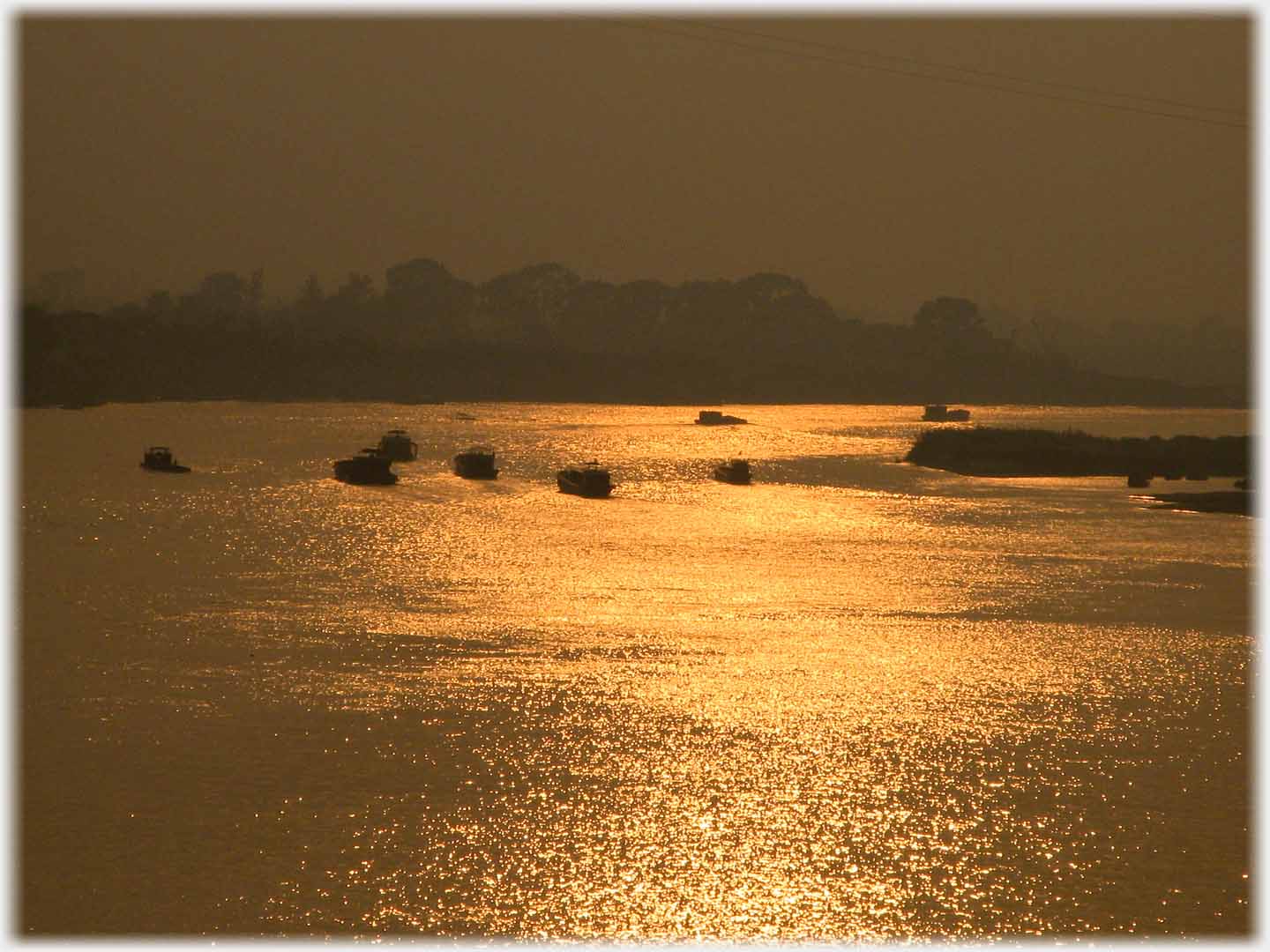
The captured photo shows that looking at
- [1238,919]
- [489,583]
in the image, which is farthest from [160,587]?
[1238,919]

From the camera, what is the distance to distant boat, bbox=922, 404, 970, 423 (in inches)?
7362

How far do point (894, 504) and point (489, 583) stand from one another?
29.4 metres

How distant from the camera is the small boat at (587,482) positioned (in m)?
61.9

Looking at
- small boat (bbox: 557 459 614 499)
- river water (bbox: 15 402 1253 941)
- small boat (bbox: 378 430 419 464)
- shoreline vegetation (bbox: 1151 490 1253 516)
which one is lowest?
river water (bbox: 15 402 1253 941)

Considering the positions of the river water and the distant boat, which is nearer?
the river water

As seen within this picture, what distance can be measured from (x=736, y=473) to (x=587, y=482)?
40.8 ft

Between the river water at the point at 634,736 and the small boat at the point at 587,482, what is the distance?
16.9m

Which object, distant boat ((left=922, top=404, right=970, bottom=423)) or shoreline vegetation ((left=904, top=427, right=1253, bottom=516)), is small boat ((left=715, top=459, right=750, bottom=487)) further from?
distant boat ((left=922, top=404, right=970, bottom=423))

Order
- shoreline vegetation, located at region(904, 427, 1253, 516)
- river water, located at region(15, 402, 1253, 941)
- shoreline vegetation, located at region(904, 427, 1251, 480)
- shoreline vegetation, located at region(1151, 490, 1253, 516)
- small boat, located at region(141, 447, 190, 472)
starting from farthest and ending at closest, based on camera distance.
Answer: small boat, located at region(141, 447, 190, 472) < shoreline vegetation, located at region(904, 427, 1251, 480) < shoreline vegetation, located at region(904, 427, 1253, 516) < shoreline vegetation, located at region(1151, 490, 1253, 516) < river water, located at region(15, 402, 1253, 941)

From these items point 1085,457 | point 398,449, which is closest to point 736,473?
point 1085,457

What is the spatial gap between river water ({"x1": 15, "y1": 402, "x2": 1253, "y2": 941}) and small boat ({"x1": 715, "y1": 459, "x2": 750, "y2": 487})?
26.5m

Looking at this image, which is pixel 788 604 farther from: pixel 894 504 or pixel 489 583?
pixel 894 504

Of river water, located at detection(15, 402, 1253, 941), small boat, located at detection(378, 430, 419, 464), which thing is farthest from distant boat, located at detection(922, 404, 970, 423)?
river water, located at detection(15, 402, 1253, 941)

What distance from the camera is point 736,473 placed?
72062 mm
